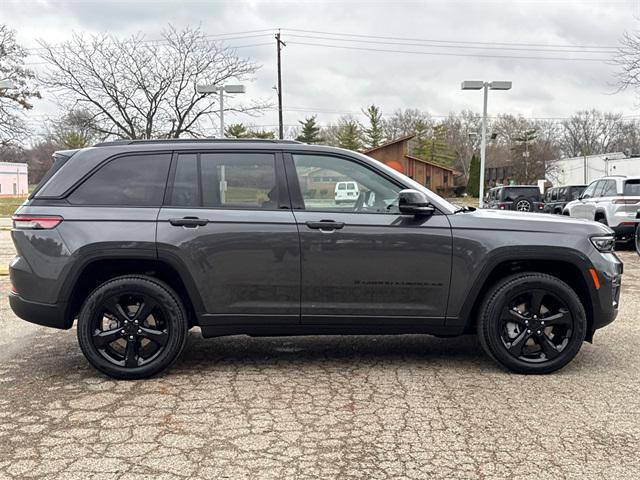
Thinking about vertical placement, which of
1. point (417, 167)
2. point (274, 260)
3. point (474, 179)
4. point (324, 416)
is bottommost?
point (324, 416)

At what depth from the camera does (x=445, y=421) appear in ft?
12.0

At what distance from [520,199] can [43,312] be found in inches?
858

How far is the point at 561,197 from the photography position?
895 inches

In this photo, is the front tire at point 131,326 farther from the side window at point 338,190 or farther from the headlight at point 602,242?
the headlight at point 602,242

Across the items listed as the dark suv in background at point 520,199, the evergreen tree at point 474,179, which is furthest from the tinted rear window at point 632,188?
the evergreen tree at point 474,179

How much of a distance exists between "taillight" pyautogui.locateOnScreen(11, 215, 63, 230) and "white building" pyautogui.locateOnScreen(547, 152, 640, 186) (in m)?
34.2

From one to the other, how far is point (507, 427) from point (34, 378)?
3514 millimetres

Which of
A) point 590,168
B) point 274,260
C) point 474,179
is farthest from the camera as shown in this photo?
point 474,179

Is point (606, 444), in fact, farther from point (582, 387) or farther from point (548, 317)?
point (548, 317)

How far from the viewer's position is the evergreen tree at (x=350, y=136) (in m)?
72.8

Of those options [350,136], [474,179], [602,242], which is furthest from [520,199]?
[350,136]

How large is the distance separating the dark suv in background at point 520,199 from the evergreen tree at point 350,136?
48.3 m

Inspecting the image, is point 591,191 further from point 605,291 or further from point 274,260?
point 274,260

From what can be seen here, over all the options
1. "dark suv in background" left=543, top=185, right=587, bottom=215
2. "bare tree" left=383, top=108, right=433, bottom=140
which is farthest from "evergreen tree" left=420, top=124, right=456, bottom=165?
"dark suv in background" left=543, top=185, right=587, bottom=215
